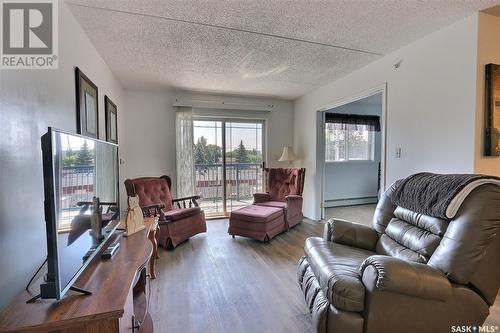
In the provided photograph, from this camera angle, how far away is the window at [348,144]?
17.5 ft

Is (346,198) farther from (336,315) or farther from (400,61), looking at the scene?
(336,315)

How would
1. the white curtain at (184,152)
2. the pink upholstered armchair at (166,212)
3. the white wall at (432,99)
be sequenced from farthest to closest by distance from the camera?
the white curtain at (184,152) → the pink upholstered armchair at (166,212) → the white wall at (432,99)

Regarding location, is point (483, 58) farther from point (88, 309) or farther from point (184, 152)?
point (184, 152)

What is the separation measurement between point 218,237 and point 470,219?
2857 mm

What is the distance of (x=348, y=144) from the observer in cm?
548

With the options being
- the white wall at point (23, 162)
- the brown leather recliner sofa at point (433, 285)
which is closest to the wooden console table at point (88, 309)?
the white wall at point (23, 162)

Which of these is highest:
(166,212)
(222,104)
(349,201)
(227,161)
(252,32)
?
Result: (252,32)

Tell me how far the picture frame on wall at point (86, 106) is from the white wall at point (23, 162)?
0.24m

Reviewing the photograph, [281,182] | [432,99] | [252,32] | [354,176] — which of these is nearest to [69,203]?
[252,32]

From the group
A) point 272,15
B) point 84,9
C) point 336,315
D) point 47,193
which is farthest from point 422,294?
point 84,9

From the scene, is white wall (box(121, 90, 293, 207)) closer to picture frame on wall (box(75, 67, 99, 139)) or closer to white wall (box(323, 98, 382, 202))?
picture frame on wall (box(75, 67, 99, 139))

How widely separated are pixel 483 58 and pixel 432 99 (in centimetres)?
44

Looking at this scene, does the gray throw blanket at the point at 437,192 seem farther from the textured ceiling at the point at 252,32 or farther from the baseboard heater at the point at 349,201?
the baseboard heater at the point at 349,201

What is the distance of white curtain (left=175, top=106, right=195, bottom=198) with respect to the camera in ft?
13.7
